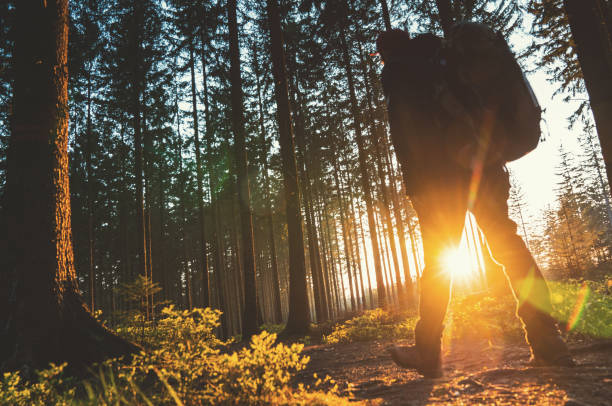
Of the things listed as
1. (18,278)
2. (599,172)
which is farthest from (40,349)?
(599,172)

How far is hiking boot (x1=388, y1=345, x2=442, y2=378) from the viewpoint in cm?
222

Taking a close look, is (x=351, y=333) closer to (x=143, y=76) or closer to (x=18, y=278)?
(x=18, y=278)

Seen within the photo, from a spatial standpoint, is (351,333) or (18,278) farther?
(351,333)

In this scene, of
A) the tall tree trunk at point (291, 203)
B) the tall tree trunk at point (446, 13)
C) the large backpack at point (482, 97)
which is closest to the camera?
the large backpack at point (482, 97)

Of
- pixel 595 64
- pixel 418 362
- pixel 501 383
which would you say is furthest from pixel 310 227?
pixel 501 383

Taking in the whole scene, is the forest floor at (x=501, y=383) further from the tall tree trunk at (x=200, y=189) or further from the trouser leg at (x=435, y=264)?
the tall tree trunk at (x=200, y=189)

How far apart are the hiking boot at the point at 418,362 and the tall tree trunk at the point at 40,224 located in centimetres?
367

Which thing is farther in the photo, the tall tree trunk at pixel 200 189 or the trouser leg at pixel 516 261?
the tall tree trunk at pixel 200 189

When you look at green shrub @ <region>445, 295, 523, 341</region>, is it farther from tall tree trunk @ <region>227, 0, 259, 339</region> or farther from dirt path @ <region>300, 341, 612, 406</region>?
tall tree trunk @ <region>227, 0, 259, 339</region>

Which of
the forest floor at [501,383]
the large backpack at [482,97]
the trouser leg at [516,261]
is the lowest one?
the forest floor at [501,383]

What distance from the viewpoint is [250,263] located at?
32.7 ft

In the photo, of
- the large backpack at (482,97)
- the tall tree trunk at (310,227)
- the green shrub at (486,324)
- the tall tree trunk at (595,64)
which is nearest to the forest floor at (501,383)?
the green shrub at (486,324)

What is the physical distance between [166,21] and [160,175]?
A: 11.5 meters

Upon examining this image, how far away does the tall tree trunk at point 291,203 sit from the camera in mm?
9125
